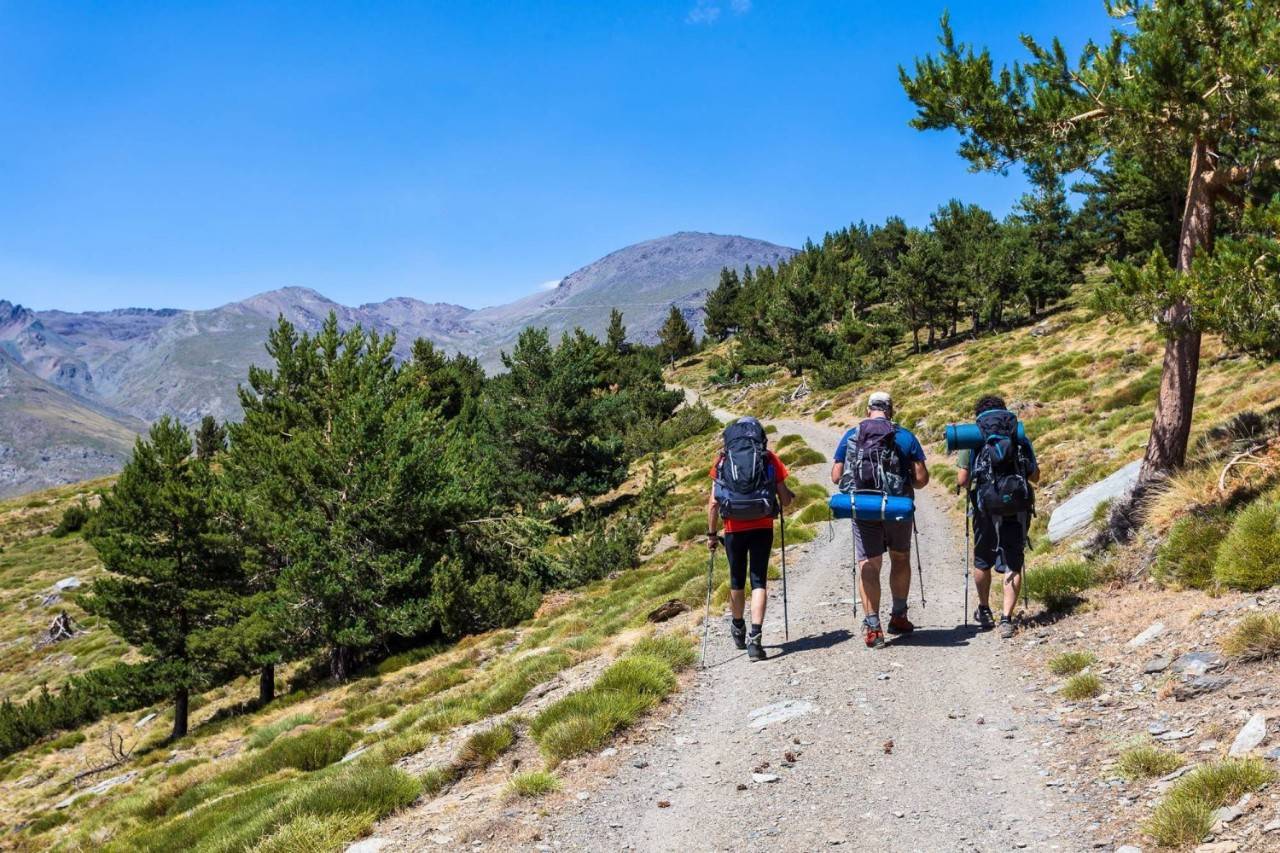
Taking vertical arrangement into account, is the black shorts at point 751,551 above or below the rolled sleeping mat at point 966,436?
below

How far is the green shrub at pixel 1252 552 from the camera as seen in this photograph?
6.45m

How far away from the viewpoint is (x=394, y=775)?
6359 mm

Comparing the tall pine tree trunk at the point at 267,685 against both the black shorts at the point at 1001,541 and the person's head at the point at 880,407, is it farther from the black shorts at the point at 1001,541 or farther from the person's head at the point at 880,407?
the black shorts at the point at 1001,541

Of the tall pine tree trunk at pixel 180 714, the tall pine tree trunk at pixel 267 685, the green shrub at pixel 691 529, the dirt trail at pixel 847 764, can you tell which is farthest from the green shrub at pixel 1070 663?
the tall pine tree trunk at pixel 180 714

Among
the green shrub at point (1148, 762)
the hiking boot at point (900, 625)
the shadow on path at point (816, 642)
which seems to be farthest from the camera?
the shadow on path at point (816, 642)

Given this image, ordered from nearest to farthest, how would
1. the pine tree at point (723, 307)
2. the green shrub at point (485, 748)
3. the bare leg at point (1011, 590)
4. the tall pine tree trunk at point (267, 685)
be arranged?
the green shrub at point (485, 748) < the bare leg at point (1011, 590) < the tall pine tree trunk at point (267, 685) < the pine tree at point (723, 307)

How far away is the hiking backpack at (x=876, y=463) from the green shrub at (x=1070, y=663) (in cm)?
203

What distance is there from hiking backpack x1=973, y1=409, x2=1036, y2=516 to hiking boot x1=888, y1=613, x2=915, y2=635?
1536 millimetres

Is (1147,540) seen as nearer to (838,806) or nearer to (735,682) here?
(735,682)

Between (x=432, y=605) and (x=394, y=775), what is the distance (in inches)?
567

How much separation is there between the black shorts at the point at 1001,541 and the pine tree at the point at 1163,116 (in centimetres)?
285

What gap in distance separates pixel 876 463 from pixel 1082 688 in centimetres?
262

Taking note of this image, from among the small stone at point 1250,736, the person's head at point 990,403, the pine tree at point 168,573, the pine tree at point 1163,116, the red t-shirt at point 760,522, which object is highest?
the pine tree at point 1163,116

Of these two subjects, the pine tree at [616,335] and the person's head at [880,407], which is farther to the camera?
the pine tree at [616,335]
